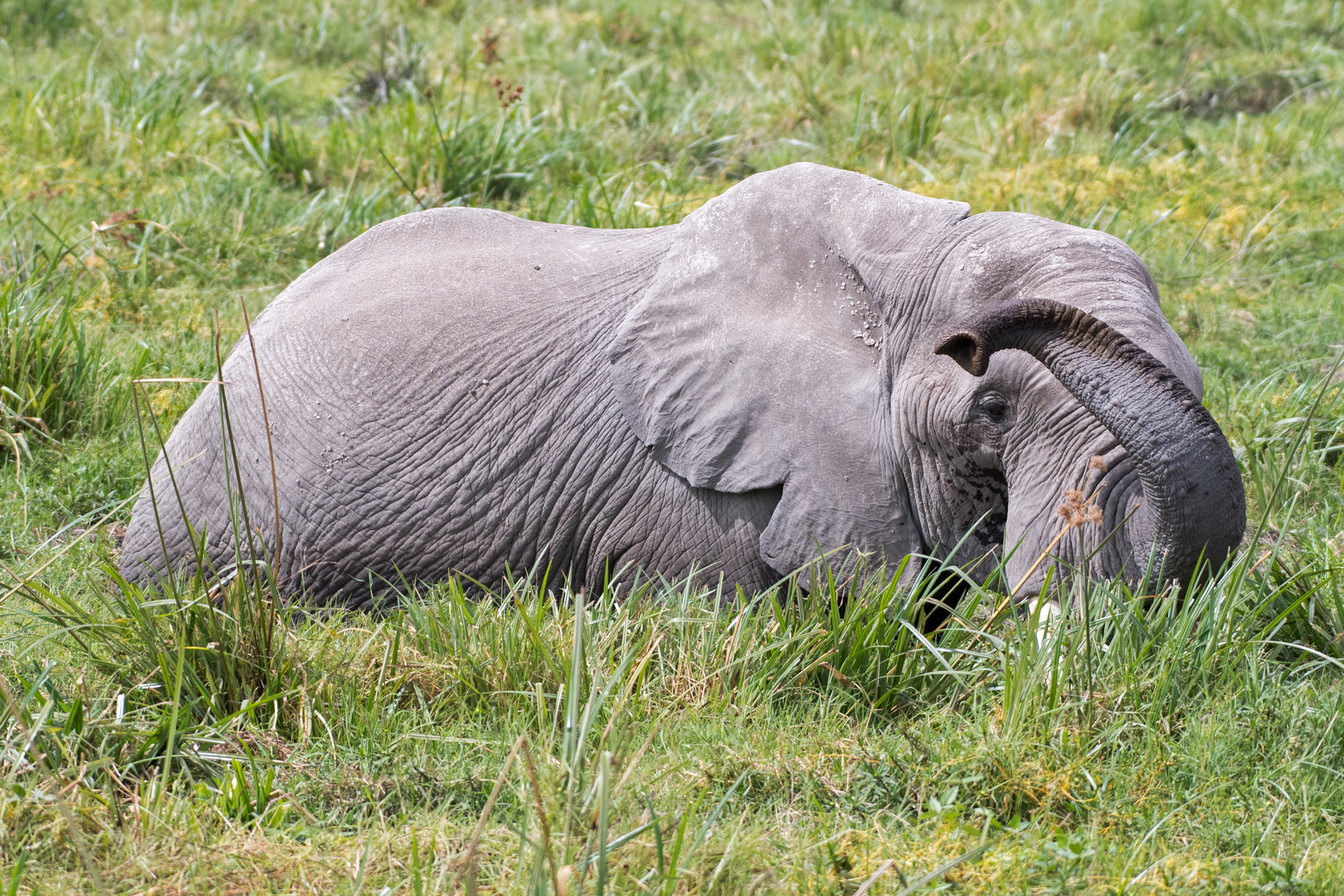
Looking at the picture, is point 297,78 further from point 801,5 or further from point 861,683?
point 861,683

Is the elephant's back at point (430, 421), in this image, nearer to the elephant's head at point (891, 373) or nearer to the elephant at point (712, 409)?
the elephant at point (712, 409)

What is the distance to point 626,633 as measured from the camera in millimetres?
3092

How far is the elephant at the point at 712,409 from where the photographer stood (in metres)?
3.04

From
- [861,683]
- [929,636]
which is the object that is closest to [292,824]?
[861,683]

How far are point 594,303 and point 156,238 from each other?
9.35 feet

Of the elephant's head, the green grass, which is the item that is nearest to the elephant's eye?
the elephant's head

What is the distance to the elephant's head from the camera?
9.91 ft

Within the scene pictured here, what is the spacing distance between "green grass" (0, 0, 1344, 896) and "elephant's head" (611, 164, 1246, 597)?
0.20 m

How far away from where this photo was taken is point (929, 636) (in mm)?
3438

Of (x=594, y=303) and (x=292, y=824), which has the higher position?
(x=594, y=303)

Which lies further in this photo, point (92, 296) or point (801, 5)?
point (801, 5)

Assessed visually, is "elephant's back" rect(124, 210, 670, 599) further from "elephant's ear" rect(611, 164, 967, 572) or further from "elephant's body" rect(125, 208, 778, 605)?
"elephant's ear" rect(611, 164, 967, 572)

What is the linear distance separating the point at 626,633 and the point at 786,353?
848mm

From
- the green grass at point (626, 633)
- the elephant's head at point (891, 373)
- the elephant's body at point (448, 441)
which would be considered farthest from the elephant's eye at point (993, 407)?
the elephant's body at point (448, 441)
